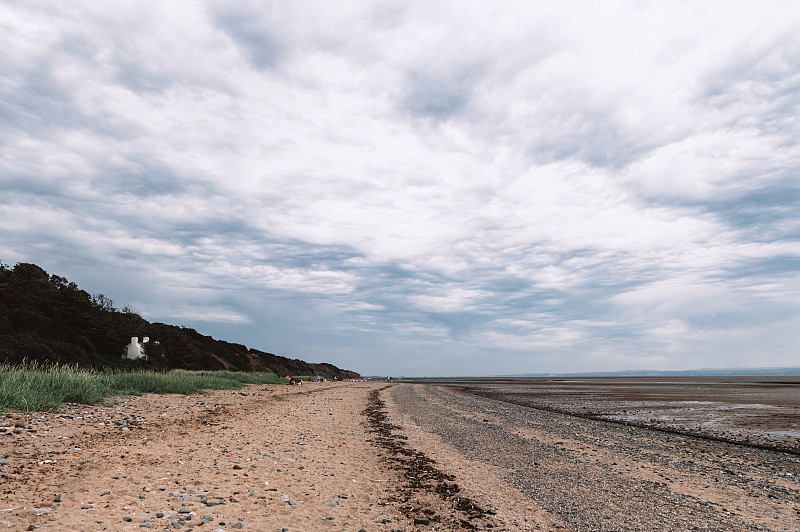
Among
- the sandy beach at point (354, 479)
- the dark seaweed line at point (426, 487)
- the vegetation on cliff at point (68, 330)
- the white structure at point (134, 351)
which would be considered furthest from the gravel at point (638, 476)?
the white structure at point (134, 351)

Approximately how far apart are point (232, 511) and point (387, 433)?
10.7 m

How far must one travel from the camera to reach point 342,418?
851 inches

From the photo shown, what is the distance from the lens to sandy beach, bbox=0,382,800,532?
719 cm

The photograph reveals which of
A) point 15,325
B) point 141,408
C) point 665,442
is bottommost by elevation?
point 665,442

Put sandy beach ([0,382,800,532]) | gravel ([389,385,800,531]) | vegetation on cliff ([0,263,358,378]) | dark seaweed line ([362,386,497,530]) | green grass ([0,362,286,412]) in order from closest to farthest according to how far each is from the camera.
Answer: sandy beach ([0,382,800,532]) → dark seaweed line ([362,386,497,530]) → gravel ([389,385,800,531]) → green grass ([0,362,286,412]) → vegetation on cliff ([0,263,358,378])

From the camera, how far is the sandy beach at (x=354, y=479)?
7.19 metres

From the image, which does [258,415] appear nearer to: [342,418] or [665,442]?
[342,418]

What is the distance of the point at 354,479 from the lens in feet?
33.3

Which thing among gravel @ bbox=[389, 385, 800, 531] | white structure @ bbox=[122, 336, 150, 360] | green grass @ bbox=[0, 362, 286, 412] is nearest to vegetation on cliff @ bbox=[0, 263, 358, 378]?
white structure @ bbox=[122, 336, 150, 360]

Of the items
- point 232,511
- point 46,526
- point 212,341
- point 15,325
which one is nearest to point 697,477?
point 232,511

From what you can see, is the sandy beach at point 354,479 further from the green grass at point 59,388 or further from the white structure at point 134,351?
the white structure at point 134,351

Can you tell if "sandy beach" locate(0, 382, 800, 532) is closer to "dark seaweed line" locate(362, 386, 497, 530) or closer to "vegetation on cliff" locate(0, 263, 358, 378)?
"dark seaweed line" locate(362, 386, 497, 530)

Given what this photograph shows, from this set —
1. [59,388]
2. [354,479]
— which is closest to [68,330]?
[59,388]

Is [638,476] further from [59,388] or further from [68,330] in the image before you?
[68,330]
